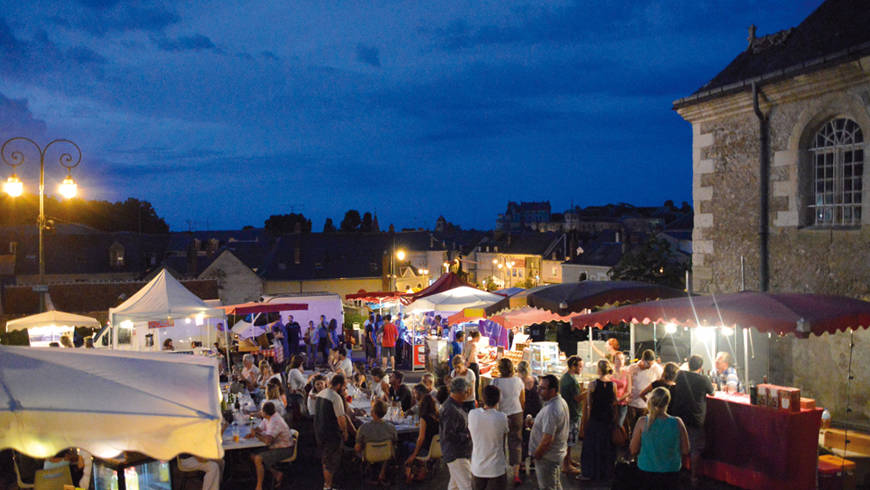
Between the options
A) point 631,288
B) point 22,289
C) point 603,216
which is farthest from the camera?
point 603,216

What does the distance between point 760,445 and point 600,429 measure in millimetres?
1872

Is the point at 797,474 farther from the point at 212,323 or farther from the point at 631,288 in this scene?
the point at 212,323

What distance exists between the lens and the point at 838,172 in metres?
10.3

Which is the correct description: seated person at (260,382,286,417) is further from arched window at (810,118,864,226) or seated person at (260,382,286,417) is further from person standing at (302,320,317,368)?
person standing at (302,320,317,368)

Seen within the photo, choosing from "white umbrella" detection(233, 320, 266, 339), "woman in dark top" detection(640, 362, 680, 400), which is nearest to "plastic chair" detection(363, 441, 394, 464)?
"woman in dark top" detection(640, 362, 680, 400)

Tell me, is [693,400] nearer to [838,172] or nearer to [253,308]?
[838,172]

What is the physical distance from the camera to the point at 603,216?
151m

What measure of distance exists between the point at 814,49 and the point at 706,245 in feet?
12.2

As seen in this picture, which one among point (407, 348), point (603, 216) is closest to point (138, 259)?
point (407, 348)

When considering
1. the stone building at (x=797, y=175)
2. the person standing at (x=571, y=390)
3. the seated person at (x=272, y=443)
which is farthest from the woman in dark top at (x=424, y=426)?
the stone building at (x=797, y=175)

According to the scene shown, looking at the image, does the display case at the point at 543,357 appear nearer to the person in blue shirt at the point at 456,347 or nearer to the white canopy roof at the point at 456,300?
the white canopy roof at the point at 456,300

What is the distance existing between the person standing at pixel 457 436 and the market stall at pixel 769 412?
11.2ft

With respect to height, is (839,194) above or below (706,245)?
above

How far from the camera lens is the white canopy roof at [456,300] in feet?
50.6
